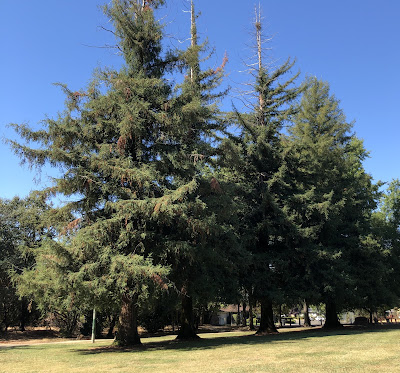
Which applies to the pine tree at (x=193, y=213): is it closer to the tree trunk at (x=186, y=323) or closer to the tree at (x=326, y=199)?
the tree trunk at (x=186, y=323)

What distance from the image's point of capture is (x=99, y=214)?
50.1 ft

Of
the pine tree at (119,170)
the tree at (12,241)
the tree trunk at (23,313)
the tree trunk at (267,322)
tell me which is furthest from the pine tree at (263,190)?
the tree trunk at (23,313)

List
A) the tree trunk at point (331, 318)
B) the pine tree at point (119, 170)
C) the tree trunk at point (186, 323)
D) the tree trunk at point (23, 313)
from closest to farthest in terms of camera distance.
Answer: the pine tree at point (119, 170)
the tree trunk at point (186, 323)
the tree trunk at point (331, 318)
the tree trunk at point (23, 313)

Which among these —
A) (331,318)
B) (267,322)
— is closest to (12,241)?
(267,322)

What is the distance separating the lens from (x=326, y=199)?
2278 centimetres

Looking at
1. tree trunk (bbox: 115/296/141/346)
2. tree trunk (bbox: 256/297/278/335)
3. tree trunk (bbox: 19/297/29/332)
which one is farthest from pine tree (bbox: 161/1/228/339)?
tree trunk (bbox: 19/297/29/332)

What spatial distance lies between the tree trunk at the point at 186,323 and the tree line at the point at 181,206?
0.19 feet

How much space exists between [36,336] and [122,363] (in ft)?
68.7

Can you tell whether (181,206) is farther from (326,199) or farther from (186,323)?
(326,199)

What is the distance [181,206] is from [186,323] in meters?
8.15

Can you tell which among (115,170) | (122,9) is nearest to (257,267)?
(115,170)

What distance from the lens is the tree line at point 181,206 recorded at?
44.8 feet

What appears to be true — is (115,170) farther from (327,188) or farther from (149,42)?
(327,188)

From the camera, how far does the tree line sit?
13.6m
